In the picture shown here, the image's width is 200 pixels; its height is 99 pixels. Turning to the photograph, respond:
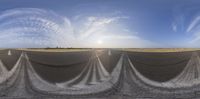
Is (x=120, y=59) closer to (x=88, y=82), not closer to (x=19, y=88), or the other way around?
(x=88, y=82)

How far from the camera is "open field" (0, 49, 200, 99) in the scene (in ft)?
14.8

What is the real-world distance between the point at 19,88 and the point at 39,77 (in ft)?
1.39

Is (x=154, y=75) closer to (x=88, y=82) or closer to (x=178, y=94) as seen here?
(x=178, y=94)

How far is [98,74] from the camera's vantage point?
4914 millimetres

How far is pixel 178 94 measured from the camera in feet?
14.9

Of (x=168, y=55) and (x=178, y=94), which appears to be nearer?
(x=178, y=94)

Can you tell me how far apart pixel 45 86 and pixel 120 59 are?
1.59 meters

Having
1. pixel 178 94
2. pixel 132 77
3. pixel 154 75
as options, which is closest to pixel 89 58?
pixel 132 77

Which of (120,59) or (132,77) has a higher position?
(120,59)

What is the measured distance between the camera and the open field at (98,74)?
452 cm

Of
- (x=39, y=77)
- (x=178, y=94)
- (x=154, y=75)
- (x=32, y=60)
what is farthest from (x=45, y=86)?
(x=178, y=94)

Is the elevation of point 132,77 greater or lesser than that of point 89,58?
lesser

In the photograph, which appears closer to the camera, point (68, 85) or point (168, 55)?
point (68, 85)

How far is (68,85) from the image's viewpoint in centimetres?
472
